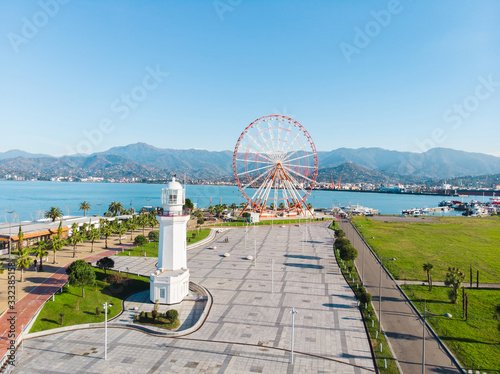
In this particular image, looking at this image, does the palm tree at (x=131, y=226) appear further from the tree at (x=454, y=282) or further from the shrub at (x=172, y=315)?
the tree at (x=454, y=282)

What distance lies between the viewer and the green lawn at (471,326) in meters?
19.7

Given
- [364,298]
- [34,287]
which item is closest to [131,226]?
[34,287]

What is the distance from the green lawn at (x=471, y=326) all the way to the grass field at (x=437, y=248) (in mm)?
5395

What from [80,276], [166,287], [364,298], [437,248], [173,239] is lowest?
[437,248]

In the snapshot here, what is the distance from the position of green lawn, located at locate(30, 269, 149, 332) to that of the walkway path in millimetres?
21422

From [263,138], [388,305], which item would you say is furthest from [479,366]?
[263,138]

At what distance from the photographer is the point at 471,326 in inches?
944

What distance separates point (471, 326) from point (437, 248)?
3168cm

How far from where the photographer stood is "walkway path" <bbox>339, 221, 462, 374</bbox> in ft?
62.1

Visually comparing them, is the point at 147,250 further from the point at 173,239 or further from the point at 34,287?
the point at 173,239

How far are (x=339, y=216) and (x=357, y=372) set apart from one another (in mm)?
84783

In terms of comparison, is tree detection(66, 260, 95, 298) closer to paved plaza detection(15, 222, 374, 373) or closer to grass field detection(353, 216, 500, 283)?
paved plaza detection(15, 222, 374, 373)

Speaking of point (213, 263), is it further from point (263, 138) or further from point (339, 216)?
point (339, 216)

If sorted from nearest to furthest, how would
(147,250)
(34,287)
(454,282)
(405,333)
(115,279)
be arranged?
(405,333) → (454,282) → (34,287) → (115,279) → (147,250)
